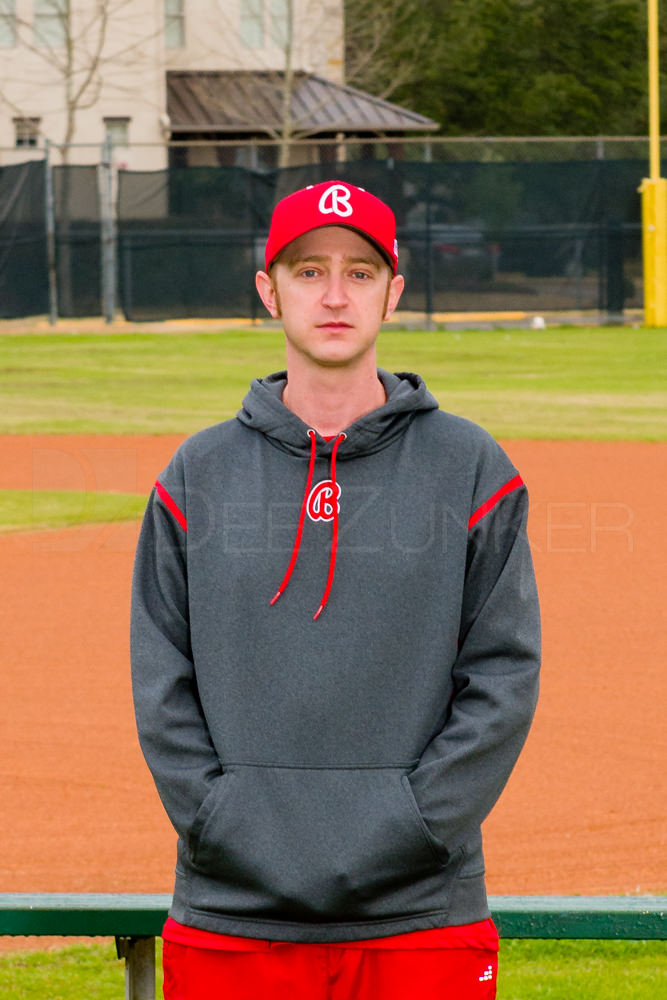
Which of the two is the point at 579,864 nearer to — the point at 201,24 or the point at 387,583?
the point at 387,583

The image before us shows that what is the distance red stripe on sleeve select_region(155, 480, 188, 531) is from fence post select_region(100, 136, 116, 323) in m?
23.3

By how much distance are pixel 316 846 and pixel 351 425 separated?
0.65 m

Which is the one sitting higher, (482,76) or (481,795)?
(482,76)

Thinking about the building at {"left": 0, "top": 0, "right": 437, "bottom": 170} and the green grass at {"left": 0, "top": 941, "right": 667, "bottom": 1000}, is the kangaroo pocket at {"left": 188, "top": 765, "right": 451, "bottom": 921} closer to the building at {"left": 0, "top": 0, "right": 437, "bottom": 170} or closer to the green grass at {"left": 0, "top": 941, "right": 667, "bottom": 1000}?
the green grass at {"left": 0, "top": 941, "right": 667, "bottom": 1000}

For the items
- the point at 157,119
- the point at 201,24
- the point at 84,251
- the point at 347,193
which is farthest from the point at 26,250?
the point at 347,193

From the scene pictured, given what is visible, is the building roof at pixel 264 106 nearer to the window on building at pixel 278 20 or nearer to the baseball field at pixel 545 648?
the window on building at pixel 278 20

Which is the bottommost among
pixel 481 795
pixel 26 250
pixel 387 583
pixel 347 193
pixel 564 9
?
pixel 481 795

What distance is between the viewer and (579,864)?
15.6 feet

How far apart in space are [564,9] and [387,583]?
53.6 metres

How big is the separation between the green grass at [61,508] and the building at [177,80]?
22832 millimetres

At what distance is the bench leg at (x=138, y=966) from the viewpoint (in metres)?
A: 2.99

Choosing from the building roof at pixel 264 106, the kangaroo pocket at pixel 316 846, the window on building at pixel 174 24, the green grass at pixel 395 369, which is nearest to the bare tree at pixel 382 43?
the building roof at pixel 264 106

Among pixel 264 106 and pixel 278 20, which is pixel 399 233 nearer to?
pixel 264 106

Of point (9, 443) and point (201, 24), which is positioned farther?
point (201, 24)
